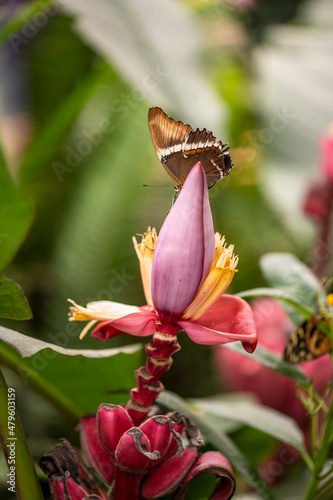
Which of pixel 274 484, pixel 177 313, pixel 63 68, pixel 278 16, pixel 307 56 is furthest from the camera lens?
pixel 278 16

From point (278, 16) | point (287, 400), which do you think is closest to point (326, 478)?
point (287, 400)

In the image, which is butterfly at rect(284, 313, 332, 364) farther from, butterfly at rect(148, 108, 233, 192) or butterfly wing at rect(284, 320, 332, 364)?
butterfly at rect(148, 108, 233, 192)

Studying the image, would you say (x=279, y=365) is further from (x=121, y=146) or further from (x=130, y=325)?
(x=121, y=146)

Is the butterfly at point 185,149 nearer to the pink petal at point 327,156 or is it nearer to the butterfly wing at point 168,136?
the butterfly wing at point 168,136

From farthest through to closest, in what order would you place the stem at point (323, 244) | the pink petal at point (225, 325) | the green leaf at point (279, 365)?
the stem at point (323, 244) < the green leaf at point (279, 365) < the pink petal at point (225, 325)

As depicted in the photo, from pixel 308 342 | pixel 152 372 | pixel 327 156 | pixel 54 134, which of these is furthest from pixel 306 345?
pixel 54 134

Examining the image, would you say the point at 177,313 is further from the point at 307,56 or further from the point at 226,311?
the point at 307,56

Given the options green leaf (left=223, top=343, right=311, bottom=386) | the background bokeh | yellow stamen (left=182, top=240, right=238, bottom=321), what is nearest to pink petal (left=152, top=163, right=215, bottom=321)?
yellow stamen (left=182, top=240, right=238, bottom=321)

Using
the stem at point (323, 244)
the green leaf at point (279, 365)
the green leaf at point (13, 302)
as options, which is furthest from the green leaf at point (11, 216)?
the stem at point (323, 244)
